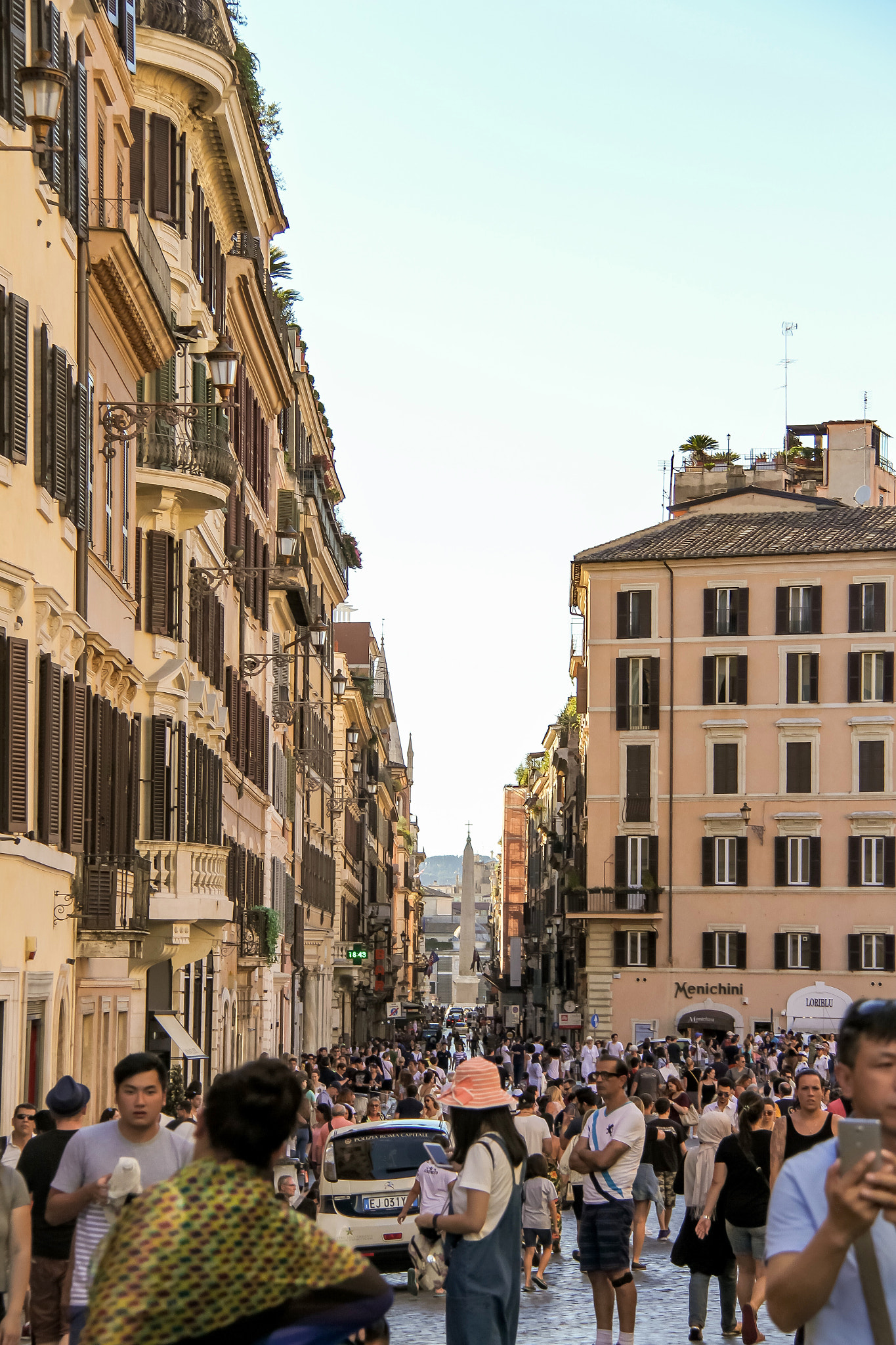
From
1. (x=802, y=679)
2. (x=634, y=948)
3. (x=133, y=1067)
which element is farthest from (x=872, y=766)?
(x=133, y=1067)

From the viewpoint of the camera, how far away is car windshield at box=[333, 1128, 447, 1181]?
1898 cm

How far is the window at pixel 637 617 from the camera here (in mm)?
69125

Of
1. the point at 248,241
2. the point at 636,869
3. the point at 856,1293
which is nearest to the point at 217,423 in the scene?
the point at 248,241

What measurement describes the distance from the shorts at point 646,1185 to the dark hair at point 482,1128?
11.6 metres

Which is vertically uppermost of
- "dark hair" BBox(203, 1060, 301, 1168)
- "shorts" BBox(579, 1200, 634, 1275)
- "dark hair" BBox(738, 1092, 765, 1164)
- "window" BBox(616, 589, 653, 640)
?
"window" BBox(616, 589, 653, 640)

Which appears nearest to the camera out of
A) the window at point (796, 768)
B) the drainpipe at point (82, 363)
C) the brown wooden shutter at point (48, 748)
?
the brown wooden shutter at point (48, 748)

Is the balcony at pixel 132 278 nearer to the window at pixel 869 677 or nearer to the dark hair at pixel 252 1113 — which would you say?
the dark hair at pixel 252 1113

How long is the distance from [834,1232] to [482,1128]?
5.33 metres

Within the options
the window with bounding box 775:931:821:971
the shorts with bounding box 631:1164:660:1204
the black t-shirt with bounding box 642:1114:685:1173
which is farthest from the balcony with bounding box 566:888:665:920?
the shorts with bounding box 631:1164:660:1204

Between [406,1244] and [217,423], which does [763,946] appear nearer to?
[217,423]

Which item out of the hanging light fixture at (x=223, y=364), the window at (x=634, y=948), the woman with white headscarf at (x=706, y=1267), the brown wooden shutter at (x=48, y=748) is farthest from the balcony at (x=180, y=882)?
the window at (x=634, y=948)

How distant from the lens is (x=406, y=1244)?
1883 cm

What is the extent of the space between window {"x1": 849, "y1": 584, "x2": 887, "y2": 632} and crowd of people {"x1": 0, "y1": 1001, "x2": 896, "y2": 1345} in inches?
1818

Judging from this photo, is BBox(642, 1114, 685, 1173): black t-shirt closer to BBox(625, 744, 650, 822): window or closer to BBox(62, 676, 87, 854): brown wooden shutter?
BBox(62, 676, 87, 854): brown wooden shutter
